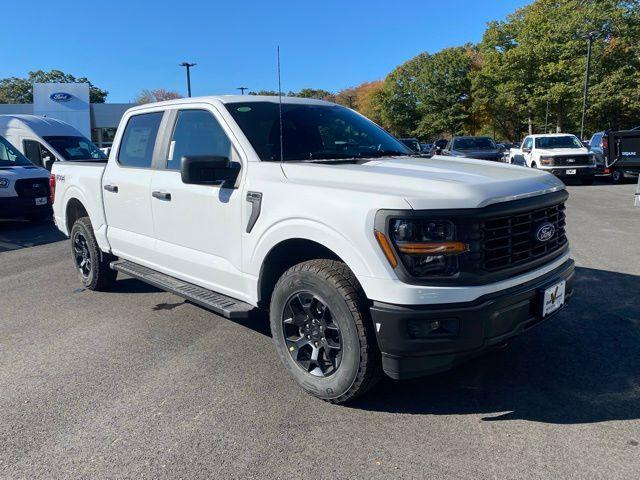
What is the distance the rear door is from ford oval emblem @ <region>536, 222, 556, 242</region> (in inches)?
125

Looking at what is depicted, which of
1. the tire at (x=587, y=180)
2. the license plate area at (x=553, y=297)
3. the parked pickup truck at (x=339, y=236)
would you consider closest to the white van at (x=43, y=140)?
the parked pickup truck at (x=339, y=236)

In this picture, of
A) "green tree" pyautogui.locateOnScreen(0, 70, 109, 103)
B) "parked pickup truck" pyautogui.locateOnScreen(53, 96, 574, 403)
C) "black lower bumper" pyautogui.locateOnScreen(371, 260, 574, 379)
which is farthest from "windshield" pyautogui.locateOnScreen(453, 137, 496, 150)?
"green tree" pyautogui.locateOnScreen(0, 70, 109, 103)

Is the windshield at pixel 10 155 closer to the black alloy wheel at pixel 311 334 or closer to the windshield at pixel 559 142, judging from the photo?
the black alloy wheel at pixel 311 334

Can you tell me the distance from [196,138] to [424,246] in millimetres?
2336

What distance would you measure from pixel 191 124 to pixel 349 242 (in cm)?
211

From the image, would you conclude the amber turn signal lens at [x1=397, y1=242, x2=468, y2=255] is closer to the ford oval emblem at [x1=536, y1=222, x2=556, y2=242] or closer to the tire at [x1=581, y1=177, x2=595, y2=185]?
the ford oval emblem at [x1=536, y1=222, x2=556, y2=242]

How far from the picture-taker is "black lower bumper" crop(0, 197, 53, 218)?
35.6ft

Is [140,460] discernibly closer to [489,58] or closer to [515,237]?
[515,237]

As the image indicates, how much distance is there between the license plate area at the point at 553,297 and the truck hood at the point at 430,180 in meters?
0.60

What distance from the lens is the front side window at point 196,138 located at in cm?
402

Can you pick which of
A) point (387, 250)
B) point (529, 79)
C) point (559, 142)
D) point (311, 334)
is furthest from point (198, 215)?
point (529, 79)

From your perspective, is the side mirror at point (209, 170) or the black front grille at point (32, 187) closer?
the side mirror at point (209, 170)

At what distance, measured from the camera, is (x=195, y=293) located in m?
4.14

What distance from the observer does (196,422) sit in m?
3.13
